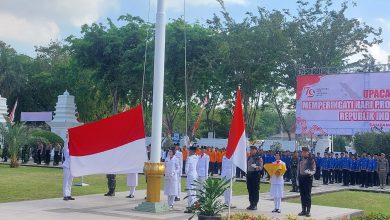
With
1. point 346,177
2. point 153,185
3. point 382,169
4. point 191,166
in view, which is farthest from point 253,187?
point 346,177

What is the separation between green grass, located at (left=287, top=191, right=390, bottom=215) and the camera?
16625mm

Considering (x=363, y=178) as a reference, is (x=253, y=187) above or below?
below

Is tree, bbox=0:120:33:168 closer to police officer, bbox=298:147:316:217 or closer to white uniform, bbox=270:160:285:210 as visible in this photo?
white uniform, bbox=270:160:285:210

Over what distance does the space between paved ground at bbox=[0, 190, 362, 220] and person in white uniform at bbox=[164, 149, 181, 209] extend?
373 millimetres

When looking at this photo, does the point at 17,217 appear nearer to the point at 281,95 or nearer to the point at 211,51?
the point at 211,51

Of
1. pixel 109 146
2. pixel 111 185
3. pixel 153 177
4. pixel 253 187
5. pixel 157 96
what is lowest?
pixel 111 185

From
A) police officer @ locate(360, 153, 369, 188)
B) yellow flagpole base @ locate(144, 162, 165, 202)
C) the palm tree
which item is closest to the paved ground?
yellow flagpole base @ locate(144, 162, 165, 202)

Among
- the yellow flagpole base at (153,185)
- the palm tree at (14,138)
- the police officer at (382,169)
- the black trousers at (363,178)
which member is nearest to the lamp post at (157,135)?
the yellow flagpole base at (153,185)

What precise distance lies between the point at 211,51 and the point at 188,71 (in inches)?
77.6

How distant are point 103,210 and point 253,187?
4.16 metres

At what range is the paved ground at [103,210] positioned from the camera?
39.8 feet

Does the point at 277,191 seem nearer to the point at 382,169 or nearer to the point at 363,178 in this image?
the point at 382,169

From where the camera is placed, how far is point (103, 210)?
13141 millimetres

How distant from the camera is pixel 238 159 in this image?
1180 cm
